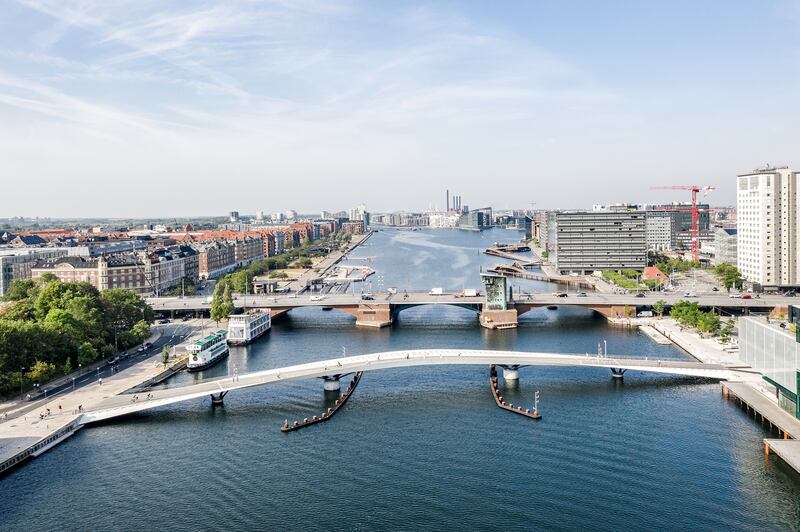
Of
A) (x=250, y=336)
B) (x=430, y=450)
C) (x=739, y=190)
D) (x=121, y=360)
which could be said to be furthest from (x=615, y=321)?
(x=121, y=360)

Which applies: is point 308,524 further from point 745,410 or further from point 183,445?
point 745,410

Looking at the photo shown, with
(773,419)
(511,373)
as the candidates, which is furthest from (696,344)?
(773,419)

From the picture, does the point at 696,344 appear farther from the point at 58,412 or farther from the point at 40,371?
the point at 40,371

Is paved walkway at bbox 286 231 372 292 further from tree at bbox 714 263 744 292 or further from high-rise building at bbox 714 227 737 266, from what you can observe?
high-rise building at bbox 714 227 737 266

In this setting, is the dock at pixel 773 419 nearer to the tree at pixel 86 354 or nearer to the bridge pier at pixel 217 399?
the bridge pier at pixel 217 399

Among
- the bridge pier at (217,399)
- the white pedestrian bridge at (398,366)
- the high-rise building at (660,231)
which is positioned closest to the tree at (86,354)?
the white pedestrian bridge at (398,366)

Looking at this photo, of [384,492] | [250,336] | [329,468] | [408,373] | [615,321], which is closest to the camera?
[384,492]

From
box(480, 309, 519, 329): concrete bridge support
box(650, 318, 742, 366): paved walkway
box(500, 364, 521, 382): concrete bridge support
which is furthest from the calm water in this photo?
box(480, 309, 519, 329): concrete bridge support
